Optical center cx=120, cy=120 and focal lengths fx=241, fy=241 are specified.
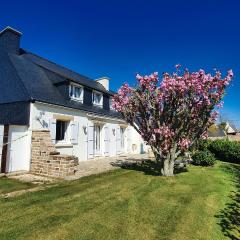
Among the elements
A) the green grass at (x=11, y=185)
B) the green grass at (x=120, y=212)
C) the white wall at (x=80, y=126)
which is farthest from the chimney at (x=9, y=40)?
the green grass at (x=120, y=212)

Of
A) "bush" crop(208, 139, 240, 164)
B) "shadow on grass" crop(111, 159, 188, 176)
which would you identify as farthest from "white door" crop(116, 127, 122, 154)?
"bush" crop(208, 139, 240, 164)

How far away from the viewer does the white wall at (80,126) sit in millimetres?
13198

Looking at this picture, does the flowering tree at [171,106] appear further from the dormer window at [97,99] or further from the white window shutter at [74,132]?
the dormer window at [97,99]

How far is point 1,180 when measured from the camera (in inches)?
384

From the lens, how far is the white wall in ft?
43.3

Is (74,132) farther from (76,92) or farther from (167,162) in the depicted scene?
(167,162)

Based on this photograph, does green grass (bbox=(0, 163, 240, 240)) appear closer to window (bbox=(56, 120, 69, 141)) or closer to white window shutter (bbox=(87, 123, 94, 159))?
window (bbox=(56, 120, 69, 141))

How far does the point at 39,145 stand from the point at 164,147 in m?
6.08

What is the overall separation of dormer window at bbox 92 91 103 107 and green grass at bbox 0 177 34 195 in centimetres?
1122

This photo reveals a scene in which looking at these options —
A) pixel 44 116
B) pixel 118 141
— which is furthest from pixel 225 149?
pixel 44 116

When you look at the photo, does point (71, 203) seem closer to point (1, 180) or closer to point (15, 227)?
point (15, 227)

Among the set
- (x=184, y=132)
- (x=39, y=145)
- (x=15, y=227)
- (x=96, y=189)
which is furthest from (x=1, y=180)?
(x=184, y=132)

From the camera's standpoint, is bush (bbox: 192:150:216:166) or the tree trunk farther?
bush (bbox: 192:150:216:166)

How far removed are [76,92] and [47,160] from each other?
7726mm
